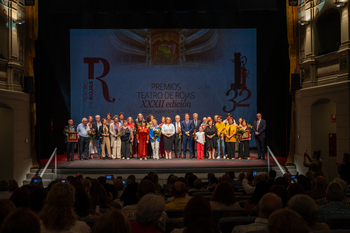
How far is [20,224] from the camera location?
163 centimetres

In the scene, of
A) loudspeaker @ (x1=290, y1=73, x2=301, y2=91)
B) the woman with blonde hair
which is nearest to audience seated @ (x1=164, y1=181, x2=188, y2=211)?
the woman with blonde hair

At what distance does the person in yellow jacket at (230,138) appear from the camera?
1145 cm

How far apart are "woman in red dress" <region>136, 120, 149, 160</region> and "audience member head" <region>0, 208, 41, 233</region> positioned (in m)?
9.70

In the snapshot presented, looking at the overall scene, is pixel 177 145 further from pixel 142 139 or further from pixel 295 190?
pixel 295 190

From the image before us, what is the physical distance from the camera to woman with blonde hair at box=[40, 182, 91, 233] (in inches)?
90.0

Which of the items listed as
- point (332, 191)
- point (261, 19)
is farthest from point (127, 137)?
point (332, 191)

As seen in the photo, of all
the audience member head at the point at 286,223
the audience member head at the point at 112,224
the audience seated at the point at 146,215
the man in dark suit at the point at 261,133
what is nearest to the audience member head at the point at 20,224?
the audience member head at the point at 112,224

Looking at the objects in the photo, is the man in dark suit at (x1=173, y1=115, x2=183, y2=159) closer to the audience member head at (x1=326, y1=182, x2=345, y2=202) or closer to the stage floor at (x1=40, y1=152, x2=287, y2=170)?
the stage floor at (x1=40, y1=152, x2=287, y2=170)

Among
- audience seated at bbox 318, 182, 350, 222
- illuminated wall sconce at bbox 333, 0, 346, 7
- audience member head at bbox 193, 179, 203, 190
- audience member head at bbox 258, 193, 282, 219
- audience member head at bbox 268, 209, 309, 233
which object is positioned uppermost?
illuminated wall sconce at bbox 333, 0, 346, 7

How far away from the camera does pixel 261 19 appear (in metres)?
13.6

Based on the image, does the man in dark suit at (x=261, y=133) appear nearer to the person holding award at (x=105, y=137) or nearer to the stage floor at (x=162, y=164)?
the stage floor at (x=162, y=164)

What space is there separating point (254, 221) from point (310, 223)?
1.56ft

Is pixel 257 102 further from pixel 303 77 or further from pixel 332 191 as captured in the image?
pixel 332 191

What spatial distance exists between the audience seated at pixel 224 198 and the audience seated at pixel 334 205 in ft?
2.76
